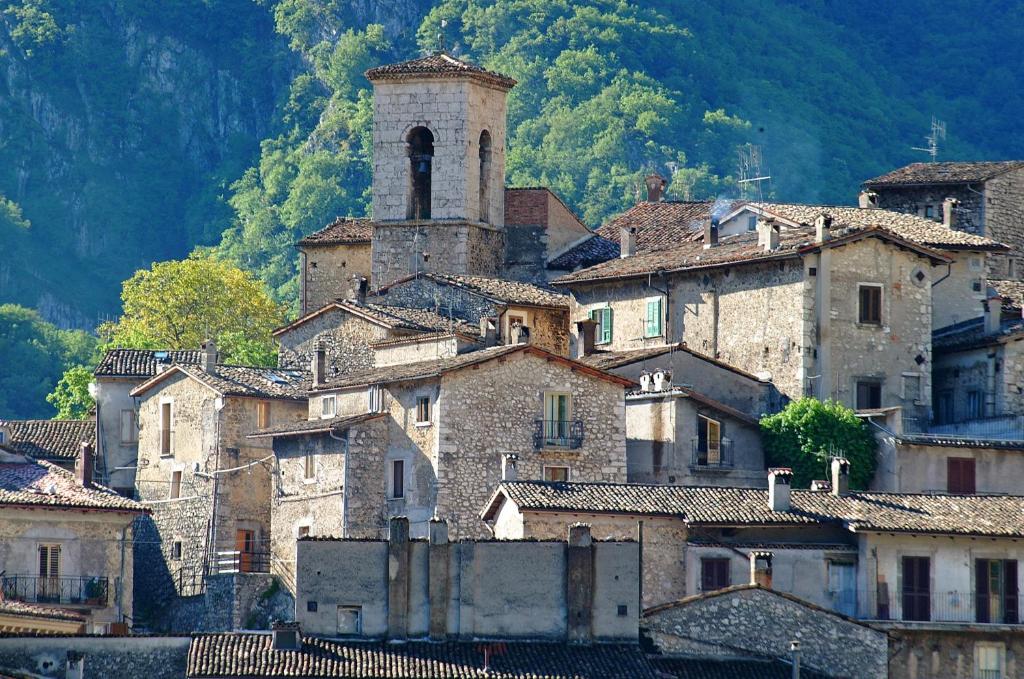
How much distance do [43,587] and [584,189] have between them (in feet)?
249

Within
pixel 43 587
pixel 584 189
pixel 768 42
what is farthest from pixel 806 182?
pixel 43 587

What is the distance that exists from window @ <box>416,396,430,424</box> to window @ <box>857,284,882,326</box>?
11.9 metres

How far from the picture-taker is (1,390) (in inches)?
4727

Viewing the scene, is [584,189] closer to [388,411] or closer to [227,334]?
[227,334]

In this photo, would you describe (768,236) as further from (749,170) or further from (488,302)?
(749,170)

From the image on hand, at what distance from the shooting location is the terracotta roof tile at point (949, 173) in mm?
77125

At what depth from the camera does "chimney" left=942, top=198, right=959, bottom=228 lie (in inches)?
2950

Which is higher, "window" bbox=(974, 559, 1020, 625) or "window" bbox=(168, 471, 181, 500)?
"window" bbox=(168, 471, 181, 500)

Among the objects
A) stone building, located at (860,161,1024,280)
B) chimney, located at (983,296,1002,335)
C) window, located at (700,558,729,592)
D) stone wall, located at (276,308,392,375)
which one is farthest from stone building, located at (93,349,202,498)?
window, located at (700,558,729,592)

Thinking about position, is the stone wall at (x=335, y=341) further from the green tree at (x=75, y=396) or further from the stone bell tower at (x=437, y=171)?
the green tree at (x=75, y=396)

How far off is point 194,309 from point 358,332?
79.9 feet

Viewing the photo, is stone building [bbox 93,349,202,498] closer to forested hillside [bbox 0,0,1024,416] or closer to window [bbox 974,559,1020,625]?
window [bbox 974,559,1020,625]

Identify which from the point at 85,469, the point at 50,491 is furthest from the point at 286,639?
the point at 85,469

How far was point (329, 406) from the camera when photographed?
64.4 m
